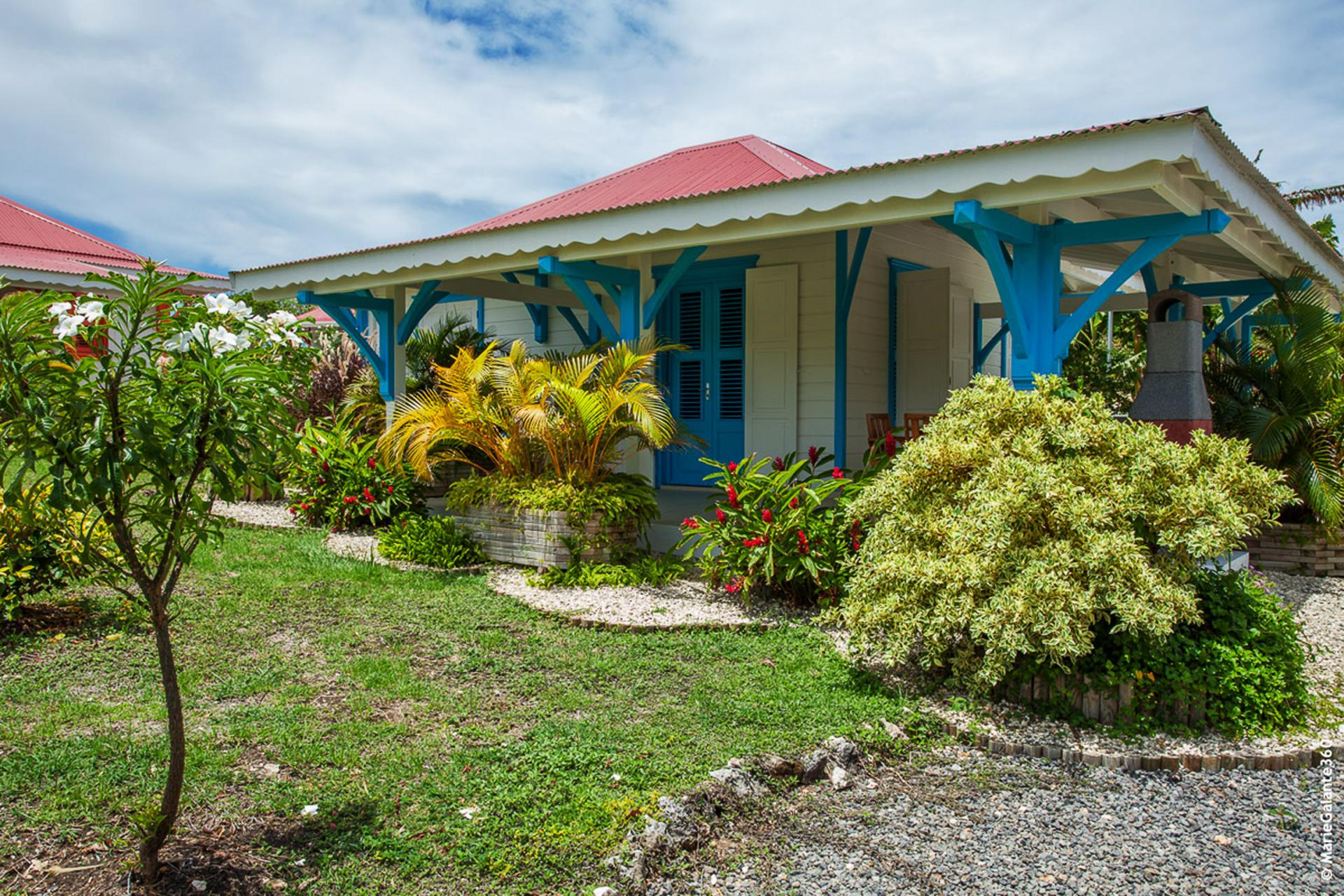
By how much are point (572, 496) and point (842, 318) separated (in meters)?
3.18

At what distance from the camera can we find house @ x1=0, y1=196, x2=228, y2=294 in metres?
13.9

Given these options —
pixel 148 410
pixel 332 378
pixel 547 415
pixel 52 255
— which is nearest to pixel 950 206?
pixel 547 415

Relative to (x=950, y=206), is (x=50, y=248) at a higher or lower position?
higher

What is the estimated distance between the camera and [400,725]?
12.9 ft

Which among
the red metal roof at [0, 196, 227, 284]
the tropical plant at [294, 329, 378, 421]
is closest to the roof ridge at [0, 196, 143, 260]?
the red metal roof at [0, 196, 227, 284]

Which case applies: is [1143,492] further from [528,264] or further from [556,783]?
[528,264]

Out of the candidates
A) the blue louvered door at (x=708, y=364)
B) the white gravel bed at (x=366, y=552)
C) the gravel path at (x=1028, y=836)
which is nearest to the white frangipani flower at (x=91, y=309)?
the gravel path at (x=1028, y=836)

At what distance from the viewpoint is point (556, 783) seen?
3.28 metres

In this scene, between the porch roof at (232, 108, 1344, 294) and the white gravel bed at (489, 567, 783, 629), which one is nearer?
the porch roof at (232, 108, 1344, 294)

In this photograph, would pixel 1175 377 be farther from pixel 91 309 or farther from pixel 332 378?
pixel 332 378

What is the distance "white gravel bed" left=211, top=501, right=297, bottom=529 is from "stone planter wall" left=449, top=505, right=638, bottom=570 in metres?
2.95

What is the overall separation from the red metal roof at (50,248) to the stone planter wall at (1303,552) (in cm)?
1420

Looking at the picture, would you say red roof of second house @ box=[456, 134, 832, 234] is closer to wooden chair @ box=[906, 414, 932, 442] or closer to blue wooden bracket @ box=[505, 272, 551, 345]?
blue wooden bracket @ box=[505, 272, 551, 345]

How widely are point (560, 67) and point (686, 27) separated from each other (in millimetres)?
4730
